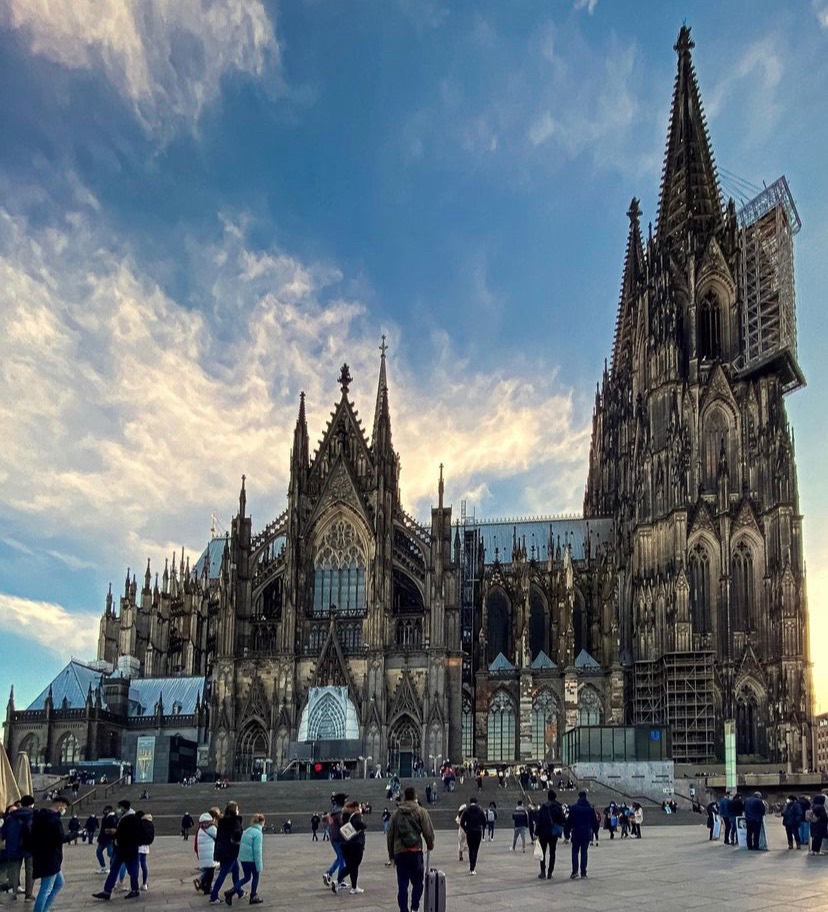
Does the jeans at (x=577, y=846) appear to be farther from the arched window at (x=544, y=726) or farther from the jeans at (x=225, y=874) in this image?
the arched window at (x=544, y=726)

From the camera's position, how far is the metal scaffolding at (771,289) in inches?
2825

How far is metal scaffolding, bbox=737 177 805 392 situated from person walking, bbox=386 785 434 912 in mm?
61786

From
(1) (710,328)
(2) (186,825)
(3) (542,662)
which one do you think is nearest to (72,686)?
(3) (542,662)

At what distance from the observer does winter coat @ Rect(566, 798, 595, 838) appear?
755 inches

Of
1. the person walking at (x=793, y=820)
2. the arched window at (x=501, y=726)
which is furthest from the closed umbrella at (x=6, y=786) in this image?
the arched window at (x=501, y=726)

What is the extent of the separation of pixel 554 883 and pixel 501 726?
5301 cm

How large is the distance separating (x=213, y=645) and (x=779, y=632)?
1510 inches

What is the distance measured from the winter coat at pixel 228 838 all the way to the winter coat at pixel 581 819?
5.99 m

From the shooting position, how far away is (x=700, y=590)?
67.4 meters

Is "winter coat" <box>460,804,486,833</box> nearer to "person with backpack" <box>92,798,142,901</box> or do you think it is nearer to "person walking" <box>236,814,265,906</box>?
"person walking" <box>236,814,265,906</box>

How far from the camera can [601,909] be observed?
14.8m

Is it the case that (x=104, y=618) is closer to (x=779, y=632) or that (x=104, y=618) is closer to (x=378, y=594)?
(x=378, y=594)

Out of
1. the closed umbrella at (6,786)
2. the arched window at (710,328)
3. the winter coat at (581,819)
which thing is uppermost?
the arched window at (710,328)

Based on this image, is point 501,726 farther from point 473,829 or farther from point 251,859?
point 251,859
